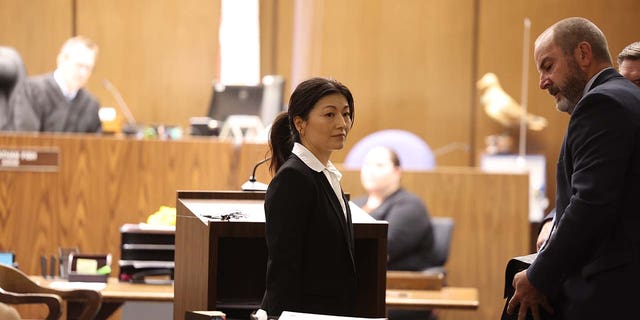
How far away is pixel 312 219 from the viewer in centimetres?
265

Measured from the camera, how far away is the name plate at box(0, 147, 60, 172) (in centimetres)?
590

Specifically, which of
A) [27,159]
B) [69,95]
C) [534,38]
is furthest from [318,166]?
[534,38]

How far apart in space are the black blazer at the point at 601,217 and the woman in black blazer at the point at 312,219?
0.47 m

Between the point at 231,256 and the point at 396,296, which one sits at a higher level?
the point at 231,256

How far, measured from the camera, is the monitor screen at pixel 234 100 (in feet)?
22.9

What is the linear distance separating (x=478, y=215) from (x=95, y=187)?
2264 millimetres

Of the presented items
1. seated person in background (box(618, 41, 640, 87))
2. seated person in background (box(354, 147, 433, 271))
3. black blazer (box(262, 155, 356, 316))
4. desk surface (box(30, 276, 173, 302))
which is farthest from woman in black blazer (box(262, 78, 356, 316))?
seated person in background (box(354, 147, 433, 271))

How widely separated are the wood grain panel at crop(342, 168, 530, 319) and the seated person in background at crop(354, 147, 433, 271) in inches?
18.9

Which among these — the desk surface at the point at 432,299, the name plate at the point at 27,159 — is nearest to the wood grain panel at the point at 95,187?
the name plate at the point at 27,159

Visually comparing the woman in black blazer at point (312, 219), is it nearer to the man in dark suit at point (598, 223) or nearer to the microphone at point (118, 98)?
the man in dark suit at point (598, 223)

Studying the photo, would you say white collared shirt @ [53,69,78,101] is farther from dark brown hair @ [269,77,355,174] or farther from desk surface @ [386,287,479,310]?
dark brown hair @ [269,77,355,174]

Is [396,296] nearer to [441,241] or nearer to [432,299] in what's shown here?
[432,299]

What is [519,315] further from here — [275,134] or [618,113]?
[275,134]

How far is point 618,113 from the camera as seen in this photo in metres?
2.57
